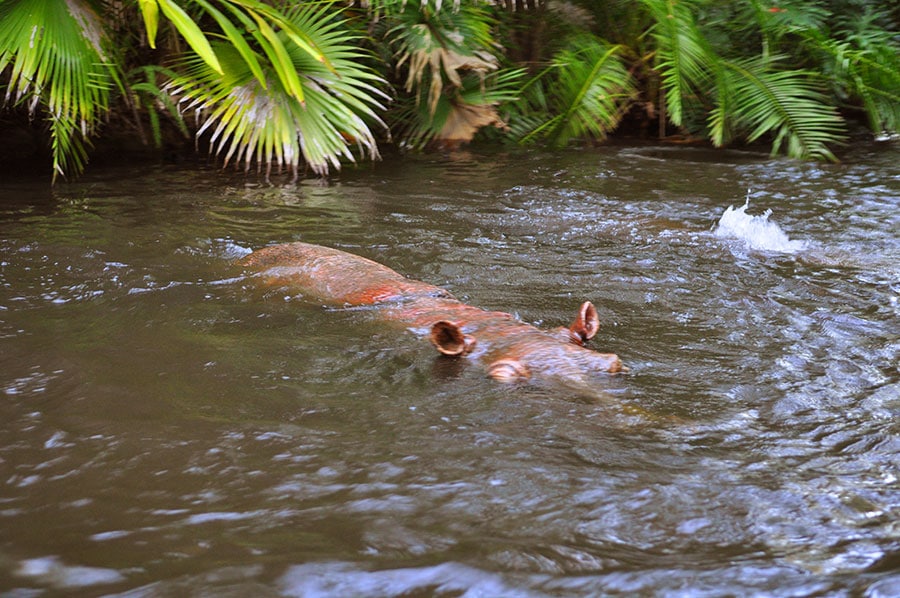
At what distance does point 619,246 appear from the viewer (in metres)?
7.09

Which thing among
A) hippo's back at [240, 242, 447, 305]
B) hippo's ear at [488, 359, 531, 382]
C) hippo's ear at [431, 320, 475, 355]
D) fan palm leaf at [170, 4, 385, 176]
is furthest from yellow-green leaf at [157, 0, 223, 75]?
hippo's ear at [488, 359, 531, 382]

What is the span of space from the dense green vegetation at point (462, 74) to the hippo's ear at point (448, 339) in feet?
14.4

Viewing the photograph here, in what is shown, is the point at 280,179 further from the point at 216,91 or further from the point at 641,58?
the point at 641,58

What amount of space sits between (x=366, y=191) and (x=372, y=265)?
3331 mm

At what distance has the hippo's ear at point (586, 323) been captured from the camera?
184 inches

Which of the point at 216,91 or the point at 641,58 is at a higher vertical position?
the point at 641,58

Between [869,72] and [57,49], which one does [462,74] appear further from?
[869,72]

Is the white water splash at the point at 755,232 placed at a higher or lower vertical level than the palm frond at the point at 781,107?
lower

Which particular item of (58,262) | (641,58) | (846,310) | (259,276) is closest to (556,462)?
(846,310)

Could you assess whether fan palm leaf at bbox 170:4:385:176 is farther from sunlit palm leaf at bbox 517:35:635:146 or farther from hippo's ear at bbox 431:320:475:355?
hippo's ear at bbox 431:320:475:355

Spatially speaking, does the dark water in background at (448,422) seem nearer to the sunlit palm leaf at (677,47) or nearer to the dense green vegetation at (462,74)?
the dense green vegetation at (462,74)

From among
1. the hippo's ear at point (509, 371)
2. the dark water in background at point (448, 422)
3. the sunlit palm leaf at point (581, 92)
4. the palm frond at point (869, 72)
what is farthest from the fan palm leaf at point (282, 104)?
the palm frond at point (869, 72)

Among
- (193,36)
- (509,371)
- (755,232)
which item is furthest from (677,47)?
(509,371)

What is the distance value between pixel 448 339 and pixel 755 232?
3.85 meters
